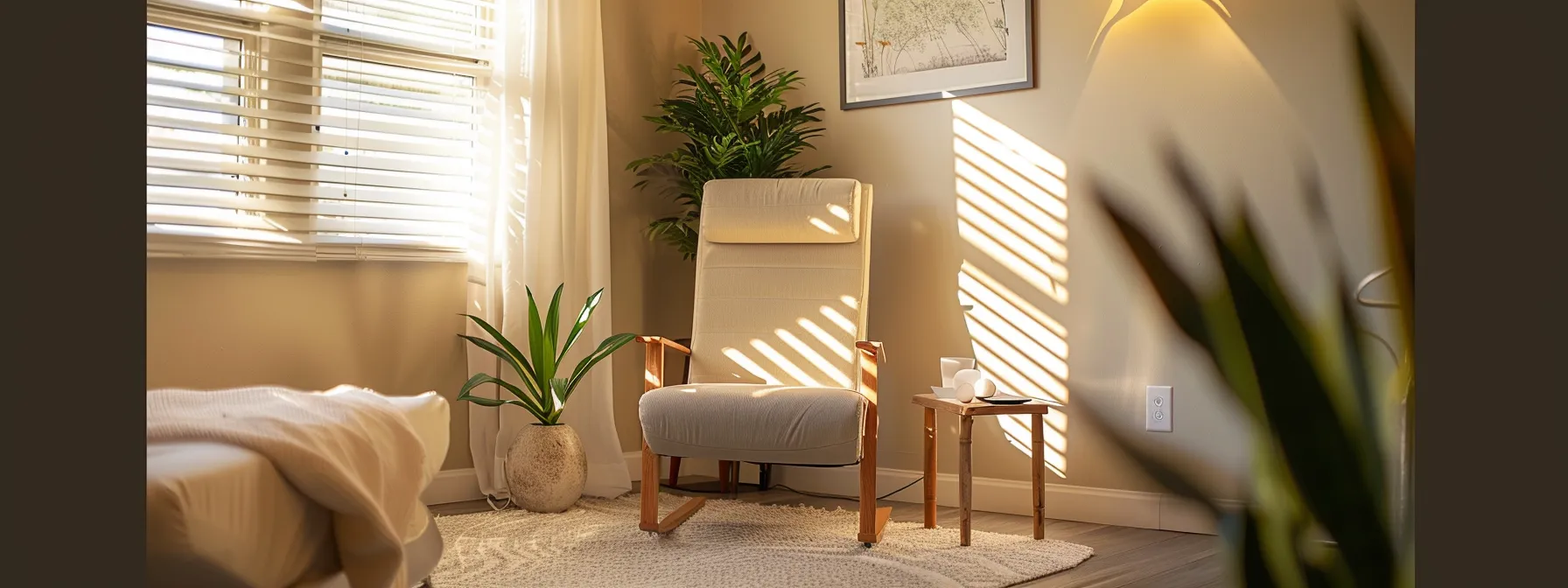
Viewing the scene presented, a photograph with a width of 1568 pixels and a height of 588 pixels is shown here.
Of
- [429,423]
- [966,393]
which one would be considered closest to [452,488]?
[429,423]

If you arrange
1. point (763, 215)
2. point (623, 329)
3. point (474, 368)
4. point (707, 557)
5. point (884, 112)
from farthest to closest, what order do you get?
point (623, 329) < point (884, 112) < point (763, 215) < point (707, 557) < point (474, 368)

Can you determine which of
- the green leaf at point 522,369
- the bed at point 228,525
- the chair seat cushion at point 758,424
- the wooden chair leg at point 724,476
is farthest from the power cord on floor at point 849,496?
the bed at point 228,525

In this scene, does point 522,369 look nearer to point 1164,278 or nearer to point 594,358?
point 594,358

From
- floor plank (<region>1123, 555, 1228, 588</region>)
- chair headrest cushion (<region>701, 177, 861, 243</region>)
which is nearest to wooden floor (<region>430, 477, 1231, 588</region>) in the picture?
floor plank (<region>1123, 555, 1228, 588</region>)

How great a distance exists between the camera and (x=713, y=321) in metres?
3.17

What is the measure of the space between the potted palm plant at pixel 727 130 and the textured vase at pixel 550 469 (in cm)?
83

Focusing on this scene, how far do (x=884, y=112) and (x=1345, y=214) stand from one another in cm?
302

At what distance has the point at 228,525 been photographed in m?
0.58

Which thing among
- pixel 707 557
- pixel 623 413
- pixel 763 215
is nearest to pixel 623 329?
pixel 623 413

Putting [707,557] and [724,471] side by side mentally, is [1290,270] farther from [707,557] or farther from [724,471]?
[724,471]

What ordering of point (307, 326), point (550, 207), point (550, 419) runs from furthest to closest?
point (550, 419) < point (550, 207) < point (307, 326)

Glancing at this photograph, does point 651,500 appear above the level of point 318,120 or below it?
below

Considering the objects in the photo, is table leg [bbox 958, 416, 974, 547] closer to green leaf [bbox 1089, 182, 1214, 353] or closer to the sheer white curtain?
the sheer white curtain

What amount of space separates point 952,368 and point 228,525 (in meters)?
2.51
